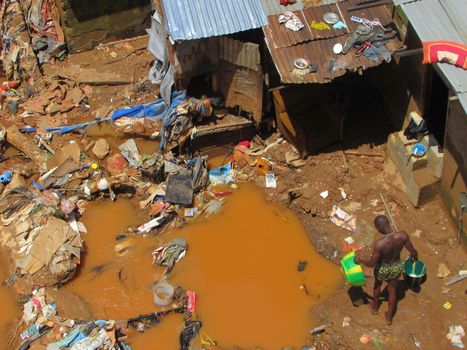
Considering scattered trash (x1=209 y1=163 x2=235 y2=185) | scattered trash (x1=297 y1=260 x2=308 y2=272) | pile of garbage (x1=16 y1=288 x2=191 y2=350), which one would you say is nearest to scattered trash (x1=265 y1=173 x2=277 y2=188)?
scattered trash (x1=209 y1=163 x2=235 y2=185)

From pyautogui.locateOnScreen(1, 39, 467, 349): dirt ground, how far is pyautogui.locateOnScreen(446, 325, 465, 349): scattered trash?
0.07 m

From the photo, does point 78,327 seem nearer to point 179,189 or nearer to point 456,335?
point 179,189

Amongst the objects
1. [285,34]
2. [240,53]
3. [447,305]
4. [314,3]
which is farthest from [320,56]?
[447,305]

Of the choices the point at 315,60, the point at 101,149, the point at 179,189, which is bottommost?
the point at 179,189

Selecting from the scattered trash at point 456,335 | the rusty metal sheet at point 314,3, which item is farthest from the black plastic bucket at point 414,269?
the rusty metal sheet at point 314,3

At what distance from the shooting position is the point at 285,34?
29.1 feet

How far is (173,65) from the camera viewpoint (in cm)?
955

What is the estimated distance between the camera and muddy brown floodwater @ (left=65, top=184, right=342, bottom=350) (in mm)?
7762

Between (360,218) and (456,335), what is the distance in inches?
88.9

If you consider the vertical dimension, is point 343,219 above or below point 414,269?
below

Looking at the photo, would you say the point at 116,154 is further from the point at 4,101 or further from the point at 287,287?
the point at 287,287

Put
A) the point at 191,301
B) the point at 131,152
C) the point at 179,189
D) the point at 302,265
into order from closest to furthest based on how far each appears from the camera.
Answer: the point at 191,301, the point at 302,265, the point at 179,189, the point at 131,152

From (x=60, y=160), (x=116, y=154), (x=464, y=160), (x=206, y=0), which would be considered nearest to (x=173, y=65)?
(x=206, y=0)

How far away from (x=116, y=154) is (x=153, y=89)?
5.92 ft
